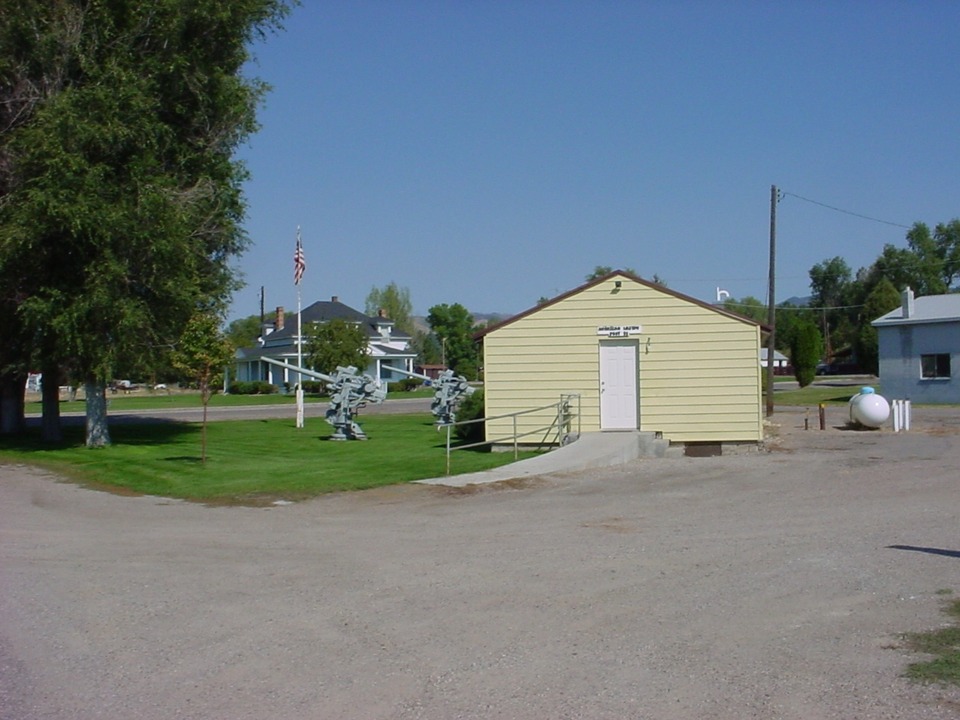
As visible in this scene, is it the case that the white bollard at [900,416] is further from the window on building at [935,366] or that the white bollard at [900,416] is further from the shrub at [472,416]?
the window on building at [935,366]

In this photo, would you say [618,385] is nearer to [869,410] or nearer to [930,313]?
[869,410]

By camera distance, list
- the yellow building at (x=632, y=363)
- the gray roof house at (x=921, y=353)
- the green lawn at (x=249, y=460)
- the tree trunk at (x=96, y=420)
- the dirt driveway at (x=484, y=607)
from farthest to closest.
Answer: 1. the gray roof house at (x=921, y=353)
2. the tree trunk at (x=96, y=420)
3. the yellow building at (x=632, y=363)
4. the green lawn at (x=249, y=460)
5. the dirt driveway at (x=484, y=607)

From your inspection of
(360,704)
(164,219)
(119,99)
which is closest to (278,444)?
(164,219)

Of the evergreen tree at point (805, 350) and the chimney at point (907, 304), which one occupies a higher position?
the chimney at point (907, 304)

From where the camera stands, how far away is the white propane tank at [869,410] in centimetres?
3175

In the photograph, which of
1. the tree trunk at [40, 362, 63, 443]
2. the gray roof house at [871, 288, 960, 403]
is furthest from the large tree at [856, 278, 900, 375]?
the tree trunk at [40, 362, 63, 443]

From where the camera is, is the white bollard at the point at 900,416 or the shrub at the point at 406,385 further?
the shrub at the point at 406,385

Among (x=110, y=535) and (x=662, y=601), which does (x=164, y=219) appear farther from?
(x=662, y=601)

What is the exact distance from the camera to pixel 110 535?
13.6 meters

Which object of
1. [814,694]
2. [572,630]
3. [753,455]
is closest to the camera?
[814,694]

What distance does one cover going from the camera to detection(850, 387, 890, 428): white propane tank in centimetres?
3175

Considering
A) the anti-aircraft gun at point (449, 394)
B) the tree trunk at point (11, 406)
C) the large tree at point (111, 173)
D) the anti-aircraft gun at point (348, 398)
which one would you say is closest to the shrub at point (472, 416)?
the anti-aircraft gun at point (449, 394)

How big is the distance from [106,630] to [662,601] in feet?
14.6

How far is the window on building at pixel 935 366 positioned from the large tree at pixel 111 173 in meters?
34.8
